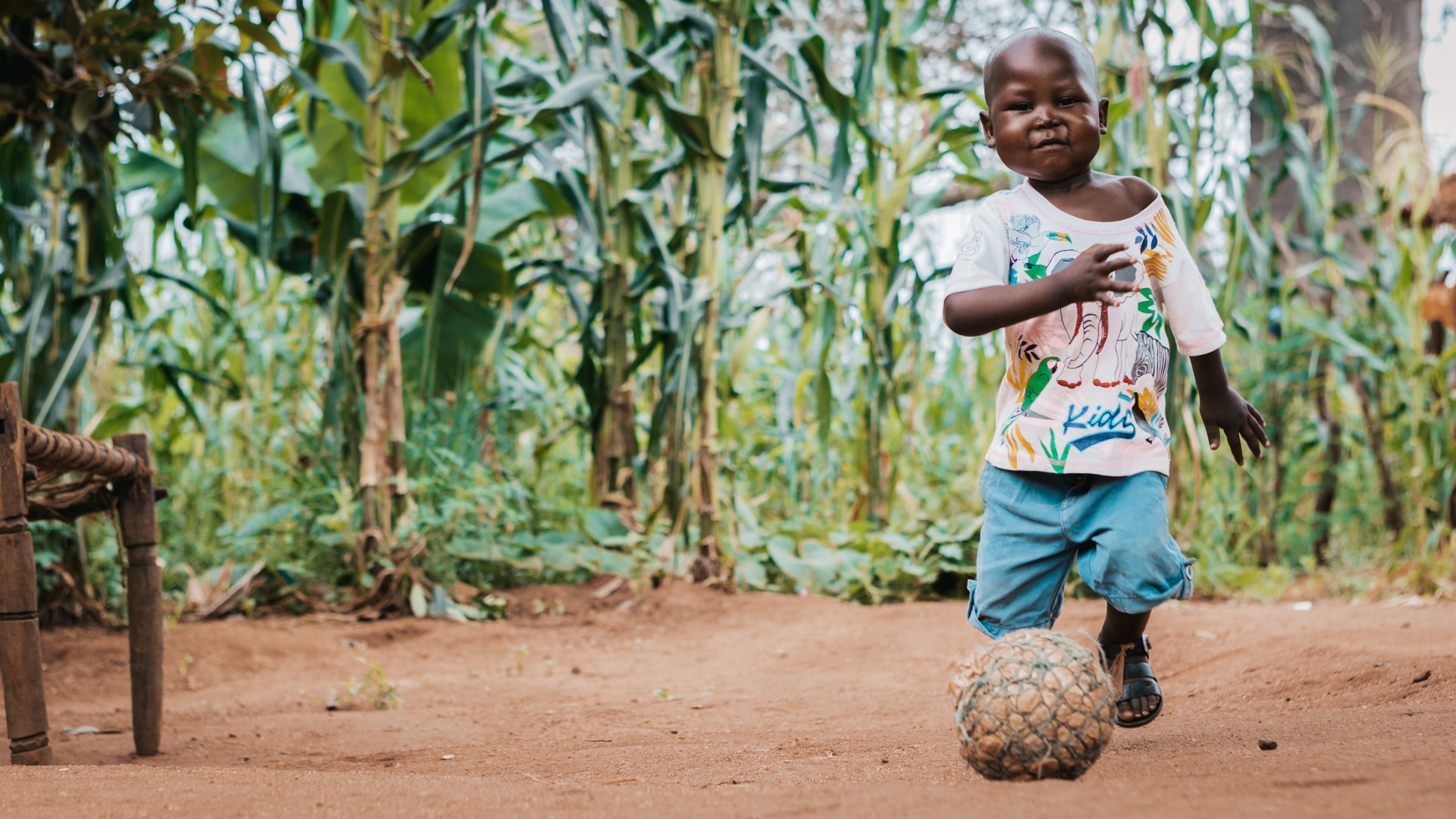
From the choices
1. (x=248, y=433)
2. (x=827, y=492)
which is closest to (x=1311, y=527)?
(x=827, y=492)

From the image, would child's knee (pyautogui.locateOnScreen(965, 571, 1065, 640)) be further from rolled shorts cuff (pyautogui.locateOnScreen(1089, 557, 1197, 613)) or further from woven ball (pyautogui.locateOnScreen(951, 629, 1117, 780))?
woven ball (pyautogui.locateOnScreen(951, 629, 1117, 780))

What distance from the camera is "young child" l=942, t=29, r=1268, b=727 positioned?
1578mm

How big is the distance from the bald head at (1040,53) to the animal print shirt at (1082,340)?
7.3 inches

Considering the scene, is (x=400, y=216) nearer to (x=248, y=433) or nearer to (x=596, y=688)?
(x=248, y=433)

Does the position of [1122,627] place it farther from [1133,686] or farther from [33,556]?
[33,556]

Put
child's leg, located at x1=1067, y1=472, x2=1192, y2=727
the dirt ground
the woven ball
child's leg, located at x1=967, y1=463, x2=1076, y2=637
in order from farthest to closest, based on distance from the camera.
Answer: child's leg, located at x1=967, y1=463, x2=1076, y2=637 < child's leg, located at x1=1067, y1=472, x2=1192, y2=727 < the woven ball < the dirt ground

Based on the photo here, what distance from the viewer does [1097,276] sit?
1.38m

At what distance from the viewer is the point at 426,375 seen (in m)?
4.07

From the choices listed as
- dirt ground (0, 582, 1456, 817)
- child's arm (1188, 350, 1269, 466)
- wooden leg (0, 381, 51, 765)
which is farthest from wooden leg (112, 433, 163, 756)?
child's arm (1188, 350, 1269, 466)

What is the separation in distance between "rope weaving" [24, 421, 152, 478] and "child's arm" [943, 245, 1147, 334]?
4.96ft

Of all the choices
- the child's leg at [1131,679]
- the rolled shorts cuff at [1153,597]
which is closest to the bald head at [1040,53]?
the rolled shorts cuff at [1153,597]

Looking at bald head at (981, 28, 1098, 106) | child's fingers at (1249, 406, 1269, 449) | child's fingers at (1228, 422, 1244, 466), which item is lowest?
child's fingers at (1228, 422, 1244, 466)

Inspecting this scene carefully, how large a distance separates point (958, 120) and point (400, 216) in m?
3.93

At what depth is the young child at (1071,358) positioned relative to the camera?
1578 mm
